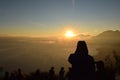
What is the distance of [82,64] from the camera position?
24.0 feet

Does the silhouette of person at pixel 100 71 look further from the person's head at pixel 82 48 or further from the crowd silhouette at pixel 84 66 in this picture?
the person's head at pixel 82 48

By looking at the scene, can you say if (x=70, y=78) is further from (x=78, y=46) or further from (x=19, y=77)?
(x=19, y=77)

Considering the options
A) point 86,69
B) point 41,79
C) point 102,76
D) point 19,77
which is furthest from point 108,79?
point 41,79

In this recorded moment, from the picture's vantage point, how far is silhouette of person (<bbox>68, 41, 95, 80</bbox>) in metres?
7.22

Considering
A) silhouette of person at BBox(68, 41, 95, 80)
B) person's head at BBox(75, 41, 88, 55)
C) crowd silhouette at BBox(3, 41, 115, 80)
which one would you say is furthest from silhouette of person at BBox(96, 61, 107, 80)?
person's head at BBox(75, 41, 88, 55)

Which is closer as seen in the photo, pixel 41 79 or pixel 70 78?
pixel 70 78

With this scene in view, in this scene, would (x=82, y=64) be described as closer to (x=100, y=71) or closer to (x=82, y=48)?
(x=82, y=48)

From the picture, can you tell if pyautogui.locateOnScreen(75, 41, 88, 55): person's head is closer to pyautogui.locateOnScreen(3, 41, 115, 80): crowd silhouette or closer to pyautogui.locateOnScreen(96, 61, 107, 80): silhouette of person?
pyautogui.locateOnScreen(3, 41, 115, 80): crowd silhouette

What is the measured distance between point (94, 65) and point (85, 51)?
0.51 m

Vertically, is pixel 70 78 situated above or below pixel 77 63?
below

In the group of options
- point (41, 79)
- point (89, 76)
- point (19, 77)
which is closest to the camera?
point (89, 76)

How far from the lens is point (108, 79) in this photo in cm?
758

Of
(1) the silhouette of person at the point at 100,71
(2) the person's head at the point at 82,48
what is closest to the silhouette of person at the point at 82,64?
(2) the person's head at the point at 82,48

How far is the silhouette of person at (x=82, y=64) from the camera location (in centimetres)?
722
